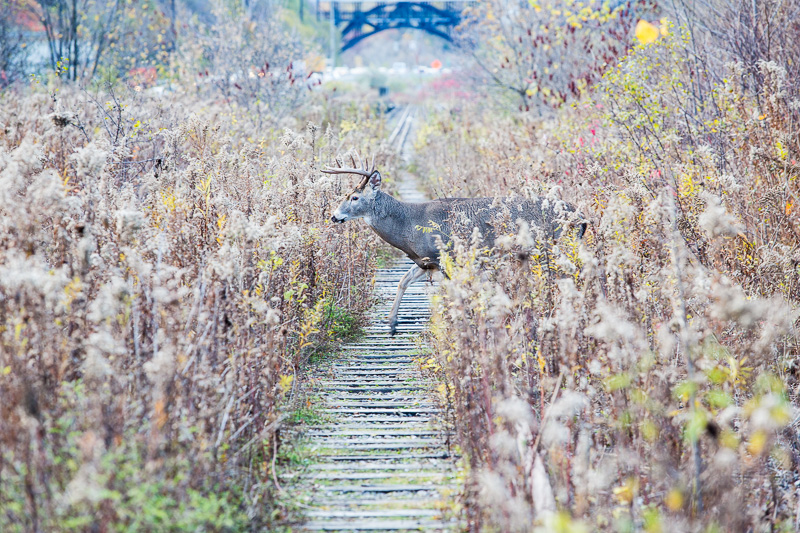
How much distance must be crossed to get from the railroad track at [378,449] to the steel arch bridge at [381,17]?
7669 centimetres

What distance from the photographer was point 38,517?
3.66 meters

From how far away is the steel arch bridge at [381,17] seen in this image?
82.1 metres

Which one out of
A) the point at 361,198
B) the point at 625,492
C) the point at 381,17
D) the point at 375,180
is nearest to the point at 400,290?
the point at 361,198

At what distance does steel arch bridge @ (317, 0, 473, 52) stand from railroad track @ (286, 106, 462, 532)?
76694 mm

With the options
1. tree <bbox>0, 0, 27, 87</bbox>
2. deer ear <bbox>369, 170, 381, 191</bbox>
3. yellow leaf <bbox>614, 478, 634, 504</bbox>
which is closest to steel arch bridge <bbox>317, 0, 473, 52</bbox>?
tree <bbox>0, 0, 27, 87</bbox>

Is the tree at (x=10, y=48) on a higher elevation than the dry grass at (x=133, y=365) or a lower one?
higher

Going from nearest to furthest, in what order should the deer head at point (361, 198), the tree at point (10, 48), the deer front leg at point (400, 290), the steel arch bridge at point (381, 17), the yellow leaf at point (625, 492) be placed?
the yellow leaf at point (625, 492) < the deer front leg at point (400, 290) < the deer head at point (361, 198) < the tree at point (10, 48) < the steel arch bridge at point (381, 17)

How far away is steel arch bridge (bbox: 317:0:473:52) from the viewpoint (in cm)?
8206

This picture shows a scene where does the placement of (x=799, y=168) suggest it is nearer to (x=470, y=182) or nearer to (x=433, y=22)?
(x=470, y=182)

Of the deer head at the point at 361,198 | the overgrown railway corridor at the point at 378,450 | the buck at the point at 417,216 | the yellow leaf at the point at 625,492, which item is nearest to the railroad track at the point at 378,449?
the overgrown railway corridor at the point at 378,450

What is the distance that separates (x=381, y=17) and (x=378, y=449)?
82.5m

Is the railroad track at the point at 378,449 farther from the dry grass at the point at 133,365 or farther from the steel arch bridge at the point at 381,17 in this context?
the steel arch bridge at the point at 381,17

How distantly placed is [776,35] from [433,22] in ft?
248

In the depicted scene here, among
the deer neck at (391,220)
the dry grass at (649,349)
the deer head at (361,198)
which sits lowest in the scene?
the dry grass at (649,349)
